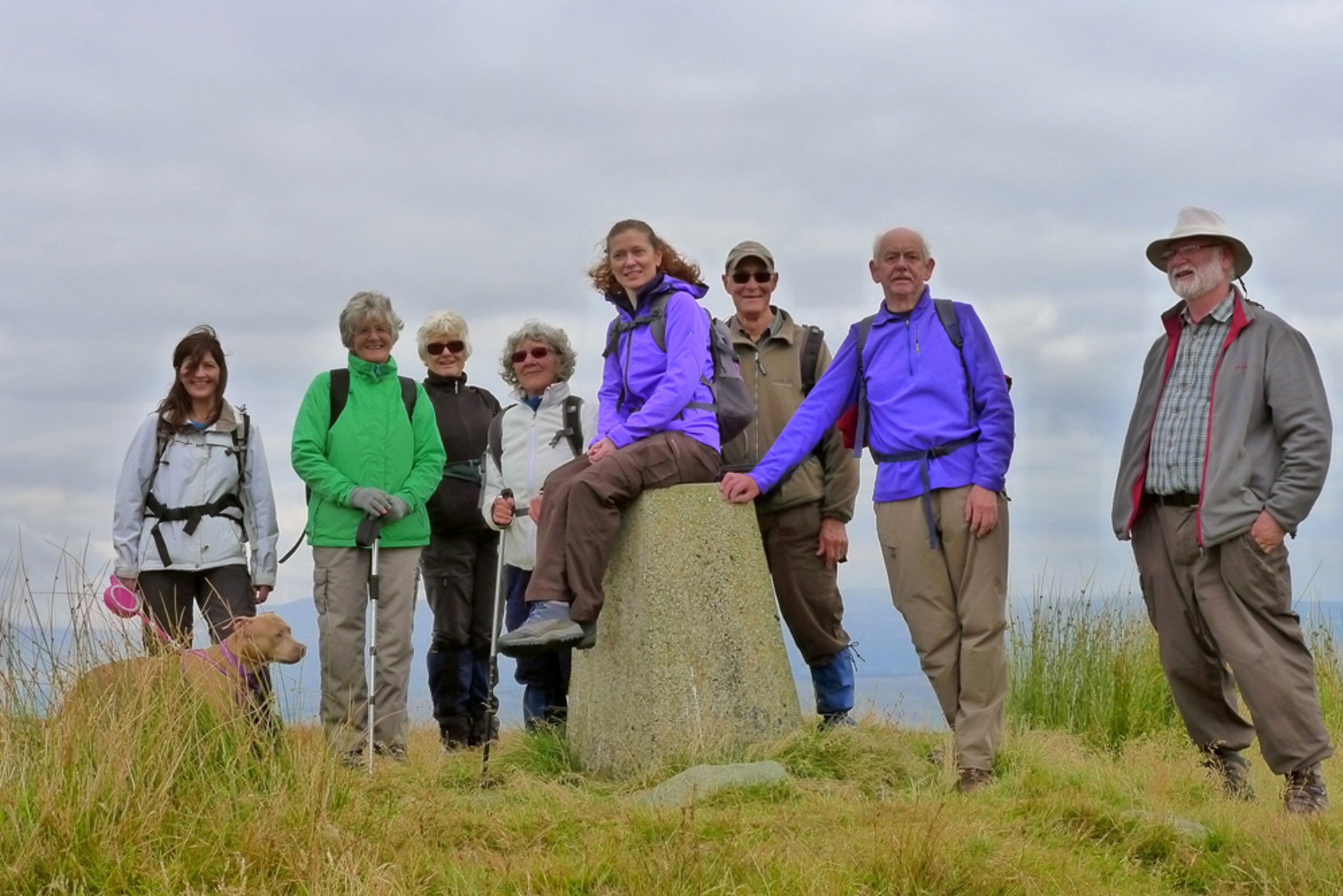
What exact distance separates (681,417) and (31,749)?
10.8ft

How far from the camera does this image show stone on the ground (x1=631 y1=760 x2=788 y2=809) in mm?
6172

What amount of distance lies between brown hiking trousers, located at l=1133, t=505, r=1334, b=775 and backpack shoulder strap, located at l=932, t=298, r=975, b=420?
103cm

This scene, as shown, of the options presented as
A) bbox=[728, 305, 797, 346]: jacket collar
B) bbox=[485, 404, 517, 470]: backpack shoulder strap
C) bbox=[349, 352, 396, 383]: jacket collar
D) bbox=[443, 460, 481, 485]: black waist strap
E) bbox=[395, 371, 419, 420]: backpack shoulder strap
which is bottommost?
bbox=[443, 460, 481, 485]: black waist strap

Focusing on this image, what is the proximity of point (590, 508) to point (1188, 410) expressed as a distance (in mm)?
2862

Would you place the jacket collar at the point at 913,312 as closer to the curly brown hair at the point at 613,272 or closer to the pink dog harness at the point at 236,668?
the curly brown hair at the point at 613,272

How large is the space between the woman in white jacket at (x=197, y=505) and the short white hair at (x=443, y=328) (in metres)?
1.45

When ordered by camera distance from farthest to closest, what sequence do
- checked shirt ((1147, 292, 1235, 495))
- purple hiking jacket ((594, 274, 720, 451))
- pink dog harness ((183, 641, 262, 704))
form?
1. purple hiking jacket ((594, 274, 720, 451))
2. checked shirt ((1147, 292, 1235, 495))
3. pink dog harness ((183, 641, 262, 704))

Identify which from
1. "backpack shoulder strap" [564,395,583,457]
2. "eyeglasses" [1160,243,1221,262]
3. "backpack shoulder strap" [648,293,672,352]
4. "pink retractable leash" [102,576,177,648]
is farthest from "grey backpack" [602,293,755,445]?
"pink retractable leash" [102,576,177,648]

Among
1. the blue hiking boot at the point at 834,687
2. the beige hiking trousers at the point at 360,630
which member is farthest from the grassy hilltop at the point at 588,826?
the beige hiking trousers at the point at 360,630

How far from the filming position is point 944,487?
6820 millimetres

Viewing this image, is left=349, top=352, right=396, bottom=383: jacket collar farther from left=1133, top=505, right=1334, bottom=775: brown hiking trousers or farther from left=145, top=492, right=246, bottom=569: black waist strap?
left=1133, top=505, right=1334, bottom=775: brown hiking trousers

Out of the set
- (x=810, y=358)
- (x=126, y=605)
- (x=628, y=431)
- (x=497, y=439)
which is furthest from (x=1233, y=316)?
(x=126, y=605)

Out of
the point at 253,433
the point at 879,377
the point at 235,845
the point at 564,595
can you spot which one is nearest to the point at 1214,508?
the point at 879,377

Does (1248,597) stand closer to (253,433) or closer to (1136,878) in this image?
(1136,878)
